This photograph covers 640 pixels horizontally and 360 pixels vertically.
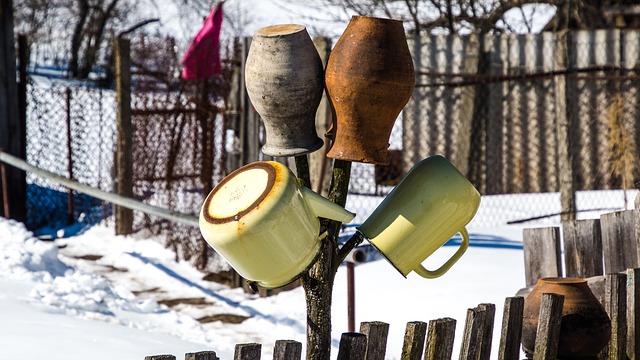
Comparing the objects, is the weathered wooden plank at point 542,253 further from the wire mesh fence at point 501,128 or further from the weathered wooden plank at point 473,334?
the wire mesh fence at point 501,128

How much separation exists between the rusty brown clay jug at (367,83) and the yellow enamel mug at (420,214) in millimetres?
104

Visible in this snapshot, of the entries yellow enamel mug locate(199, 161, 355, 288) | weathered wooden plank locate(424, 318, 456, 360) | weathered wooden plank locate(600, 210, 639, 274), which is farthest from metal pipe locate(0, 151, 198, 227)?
yellow enamel mug locate(199, 161, 355, 288)

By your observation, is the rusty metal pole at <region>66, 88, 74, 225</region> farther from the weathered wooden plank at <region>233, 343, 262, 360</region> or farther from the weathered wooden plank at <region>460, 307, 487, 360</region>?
the weathered wooden plank at <region>233, 343, 262, 360</region>

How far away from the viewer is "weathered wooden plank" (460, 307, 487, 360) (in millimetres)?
2297

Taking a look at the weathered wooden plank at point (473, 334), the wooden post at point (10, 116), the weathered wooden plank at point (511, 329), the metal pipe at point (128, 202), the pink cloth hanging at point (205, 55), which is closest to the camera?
the weathered wooden plank at point (473, 334)

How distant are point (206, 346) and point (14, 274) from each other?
1.61 m

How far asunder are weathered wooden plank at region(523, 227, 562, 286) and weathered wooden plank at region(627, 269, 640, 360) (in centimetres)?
51

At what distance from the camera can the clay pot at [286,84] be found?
1.81 m

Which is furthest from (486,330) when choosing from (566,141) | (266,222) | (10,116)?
(10,116)

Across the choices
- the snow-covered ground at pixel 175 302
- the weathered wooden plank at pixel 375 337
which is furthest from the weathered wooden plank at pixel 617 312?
the snow-covered ground at pixel 175 302

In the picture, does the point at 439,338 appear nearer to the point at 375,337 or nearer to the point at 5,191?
the point at 375,337

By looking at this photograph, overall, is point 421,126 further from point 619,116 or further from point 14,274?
point 14,274

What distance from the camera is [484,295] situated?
4.97m

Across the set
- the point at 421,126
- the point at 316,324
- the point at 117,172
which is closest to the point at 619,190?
the point at 421,126
